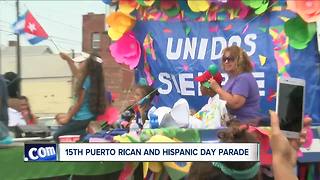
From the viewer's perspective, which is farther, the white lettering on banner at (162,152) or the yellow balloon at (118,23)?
the yellow balloon at (118,23)

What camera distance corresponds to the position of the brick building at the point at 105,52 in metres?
2.41

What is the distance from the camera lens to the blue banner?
341cm

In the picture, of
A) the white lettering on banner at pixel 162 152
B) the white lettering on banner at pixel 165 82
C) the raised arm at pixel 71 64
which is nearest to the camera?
the white lettering on banner at pixel 162 152

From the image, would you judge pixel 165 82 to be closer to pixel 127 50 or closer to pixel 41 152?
pixel 127 50

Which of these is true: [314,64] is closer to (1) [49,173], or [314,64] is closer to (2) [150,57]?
(2) [150,57]

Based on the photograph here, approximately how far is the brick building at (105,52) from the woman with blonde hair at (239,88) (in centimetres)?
52

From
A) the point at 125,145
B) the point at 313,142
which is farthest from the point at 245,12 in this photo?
the point at 125,145

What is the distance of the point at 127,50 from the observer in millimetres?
3678

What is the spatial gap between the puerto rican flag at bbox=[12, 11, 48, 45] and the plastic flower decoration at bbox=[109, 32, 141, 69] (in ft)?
3.81

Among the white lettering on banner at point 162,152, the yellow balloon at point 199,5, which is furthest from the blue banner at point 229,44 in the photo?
the white lettering on banner at point 162,152

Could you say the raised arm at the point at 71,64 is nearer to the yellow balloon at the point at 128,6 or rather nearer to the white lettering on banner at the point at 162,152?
the white lettering on banner at the point at 162,152

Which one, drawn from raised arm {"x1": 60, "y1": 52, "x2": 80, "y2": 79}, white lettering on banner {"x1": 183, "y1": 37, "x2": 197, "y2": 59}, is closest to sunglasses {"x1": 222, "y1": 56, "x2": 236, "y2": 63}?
white lettering on banner {"x1": 183, "y1": 37, "x2": 197, "y2": 59}

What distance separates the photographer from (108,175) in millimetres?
3221

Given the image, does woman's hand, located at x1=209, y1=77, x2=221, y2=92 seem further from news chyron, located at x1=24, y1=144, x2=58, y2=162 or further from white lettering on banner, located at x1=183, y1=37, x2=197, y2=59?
news chyron, located at x1=24, y1=144, x2=58, y2=162
